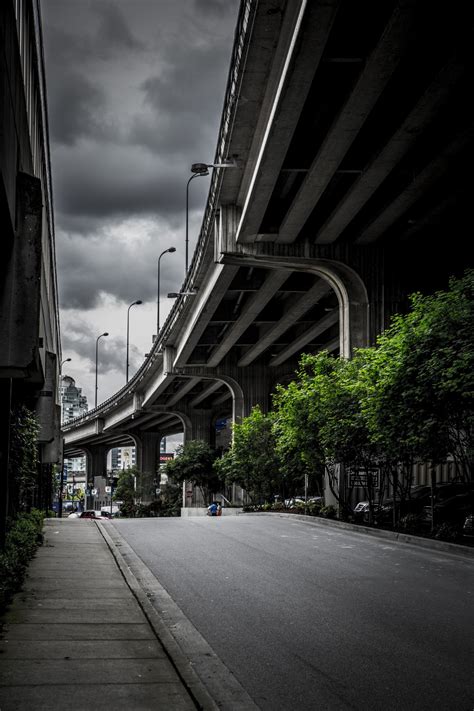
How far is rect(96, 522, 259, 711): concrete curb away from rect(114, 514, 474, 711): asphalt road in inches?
6.4

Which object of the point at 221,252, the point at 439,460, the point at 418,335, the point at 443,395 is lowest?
the point at 439,460

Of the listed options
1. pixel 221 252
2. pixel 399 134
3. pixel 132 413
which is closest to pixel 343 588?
pixel 399 134

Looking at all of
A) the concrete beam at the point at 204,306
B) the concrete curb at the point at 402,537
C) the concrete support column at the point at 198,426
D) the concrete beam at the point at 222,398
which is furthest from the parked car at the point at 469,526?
the concrete support column at the point at 198,426

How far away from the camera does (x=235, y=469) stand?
45000 mm

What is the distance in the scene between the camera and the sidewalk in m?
5.87

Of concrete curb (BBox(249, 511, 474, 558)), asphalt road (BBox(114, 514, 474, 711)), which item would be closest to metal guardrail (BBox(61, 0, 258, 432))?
asphalt road (BBox(114, 514, 474, 711))

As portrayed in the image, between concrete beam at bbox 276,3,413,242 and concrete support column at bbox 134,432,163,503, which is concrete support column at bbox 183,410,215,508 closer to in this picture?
concrete support column at bbox 134,432,163,503

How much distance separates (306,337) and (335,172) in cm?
2369

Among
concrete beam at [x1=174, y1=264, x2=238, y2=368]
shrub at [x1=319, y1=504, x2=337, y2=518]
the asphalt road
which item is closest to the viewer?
the asphalt road

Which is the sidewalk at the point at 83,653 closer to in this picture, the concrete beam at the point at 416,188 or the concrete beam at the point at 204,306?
the concrete beam at the point at 416,188

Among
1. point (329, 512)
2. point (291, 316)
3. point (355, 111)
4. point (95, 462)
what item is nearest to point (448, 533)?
point (355, 111)

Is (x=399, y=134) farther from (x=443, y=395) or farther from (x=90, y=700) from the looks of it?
(x=90, y=700)

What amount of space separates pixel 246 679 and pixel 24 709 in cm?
202

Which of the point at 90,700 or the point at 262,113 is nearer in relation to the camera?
the point at 90,700
